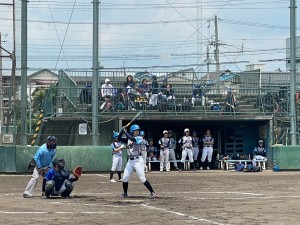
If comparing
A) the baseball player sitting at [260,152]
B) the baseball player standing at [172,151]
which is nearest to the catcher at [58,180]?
the baseball player standing at [172,151]

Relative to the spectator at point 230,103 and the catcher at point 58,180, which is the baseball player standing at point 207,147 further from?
the catcher at point 58,180

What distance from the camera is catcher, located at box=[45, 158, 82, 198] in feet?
59.6

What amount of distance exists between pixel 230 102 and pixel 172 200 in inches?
735

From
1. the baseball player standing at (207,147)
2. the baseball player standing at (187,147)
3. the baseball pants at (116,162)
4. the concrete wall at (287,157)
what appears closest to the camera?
the baseball pants at (116,162)

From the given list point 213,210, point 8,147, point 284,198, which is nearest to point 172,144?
point 8,147

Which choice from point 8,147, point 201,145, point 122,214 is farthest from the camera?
point 201,145

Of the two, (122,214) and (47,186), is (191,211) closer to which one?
(122,214)

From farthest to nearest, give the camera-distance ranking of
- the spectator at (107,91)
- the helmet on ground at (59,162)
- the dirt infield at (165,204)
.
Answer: the spectator at (107,91) < the helmet on ground at (59,162) < the dirt infield at (165,204)

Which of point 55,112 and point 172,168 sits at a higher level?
point 55,112

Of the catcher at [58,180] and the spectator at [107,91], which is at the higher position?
the spectator at [107,91]

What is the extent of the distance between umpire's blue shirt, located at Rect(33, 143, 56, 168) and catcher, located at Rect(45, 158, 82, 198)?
453mm

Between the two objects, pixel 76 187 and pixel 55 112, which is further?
pixel 55 112

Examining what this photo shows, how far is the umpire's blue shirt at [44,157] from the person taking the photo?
18.7 metres

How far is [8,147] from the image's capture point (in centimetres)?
3017
